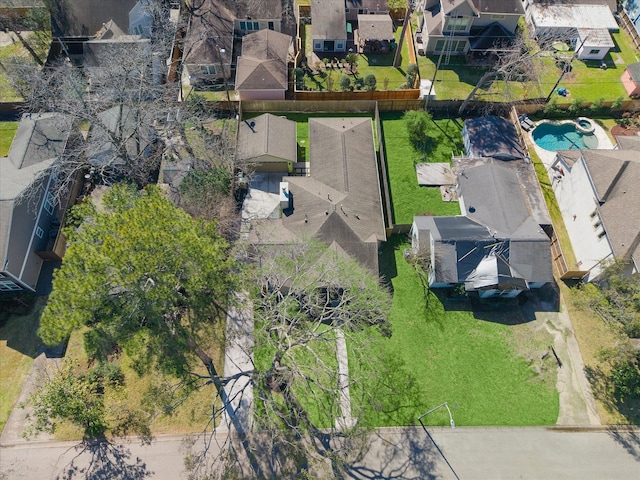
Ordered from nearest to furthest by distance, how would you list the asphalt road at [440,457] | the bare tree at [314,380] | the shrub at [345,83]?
1. the bare tree at [314,380]
2. the asphalt road at [440,457]
3. the shrub at [345,83]

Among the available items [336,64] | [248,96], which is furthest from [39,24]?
[336,64]

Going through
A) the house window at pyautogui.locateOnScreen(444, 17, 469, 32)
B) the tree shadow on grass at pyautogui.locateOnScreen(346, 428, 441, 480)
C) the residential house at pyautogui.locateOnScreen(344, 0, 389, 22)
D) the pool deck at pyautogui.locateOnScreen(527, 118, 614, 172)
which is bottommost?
the tree shadow on grass at pyautogui.locateOnScreen(346, 428, 441, 480)

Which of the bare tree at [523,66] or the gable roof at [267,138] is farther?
the bare tree at [523,66]

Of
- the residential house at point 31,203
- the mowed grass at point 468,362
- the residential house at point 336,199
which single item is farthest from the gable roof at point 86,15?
the mowed grass at point 468,362

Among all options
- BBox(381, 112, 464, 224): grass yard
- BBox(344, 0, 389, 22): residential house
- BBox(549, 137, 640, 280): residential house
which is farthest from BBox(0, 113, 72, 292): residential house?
BBox(549, 137, 640, 280): residential house

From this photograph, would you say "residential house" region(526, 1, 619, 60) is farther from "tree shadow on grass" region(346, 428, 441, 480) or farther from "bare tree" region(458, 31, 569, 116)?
"tree shadow on grass" region(346, 428, 441, 480)

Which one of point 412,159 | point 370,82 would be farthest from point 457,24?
point 412,159

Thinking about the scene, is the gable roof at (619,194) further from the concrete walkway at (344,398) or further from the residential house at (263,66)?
the residential house at (263,66)

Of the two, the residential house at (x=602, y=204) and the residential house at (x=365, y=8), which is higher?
the residential house at (x=365, y=8)
